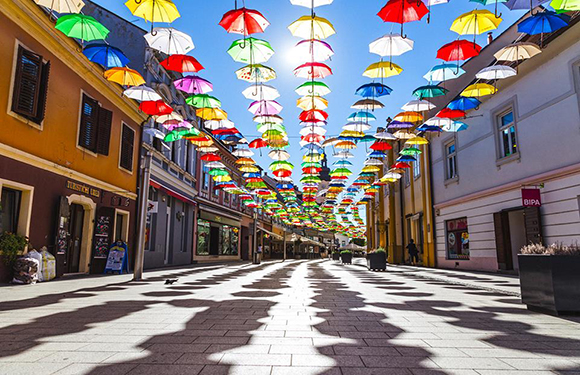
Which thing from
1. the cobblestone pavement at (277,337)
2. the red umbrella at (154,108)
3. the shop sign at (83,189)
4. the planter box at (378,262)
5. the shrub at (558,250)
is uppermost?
the red umbrella at (154,108)

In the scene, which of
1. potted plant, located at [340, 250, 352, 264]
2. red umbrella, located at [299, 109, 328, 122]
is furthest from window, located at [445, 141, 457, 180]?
potted plant, located at [340, 250, 352, 264]

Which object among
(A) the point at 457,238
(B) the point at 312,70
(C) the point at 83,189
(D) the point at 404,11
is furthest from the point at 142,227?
(A) the point at 457,238

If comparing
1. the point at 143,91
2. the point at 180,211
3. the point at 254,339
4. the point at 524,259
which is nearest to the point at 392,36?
the point at 524,259

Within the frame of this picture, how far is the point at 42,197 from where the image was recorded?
11.4 meters

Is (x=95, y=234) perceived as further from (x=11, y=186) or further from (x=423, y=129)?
(x=423, y=129)

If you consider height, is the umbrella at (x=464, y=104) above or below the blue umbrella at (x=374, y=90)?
below

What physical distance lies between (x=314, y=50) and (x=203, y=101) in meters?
4.29

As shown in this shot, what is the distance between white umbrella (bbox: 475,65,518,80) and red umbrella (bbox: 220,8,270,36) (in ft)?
20.4

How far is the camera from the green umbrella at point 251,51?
1008cm

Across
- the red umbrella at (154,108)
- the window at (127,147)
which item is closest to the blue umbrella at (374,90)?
the red umbrella at (154,108)

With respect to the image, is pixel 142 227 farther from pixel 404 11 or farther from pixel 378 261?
pixel 378 261

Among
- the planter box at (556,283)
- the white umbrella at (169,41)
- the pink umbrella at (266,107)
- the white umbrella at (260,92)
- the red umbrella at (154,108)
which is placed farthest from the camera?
the pink umbrella at (266,107)

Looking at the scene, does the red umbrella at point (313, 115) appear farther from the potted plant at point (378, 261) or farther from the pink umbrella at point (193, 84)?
the potted plant at point (378, 261)

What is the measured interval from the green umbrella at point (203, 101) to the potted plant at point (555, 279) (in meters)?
9.65
